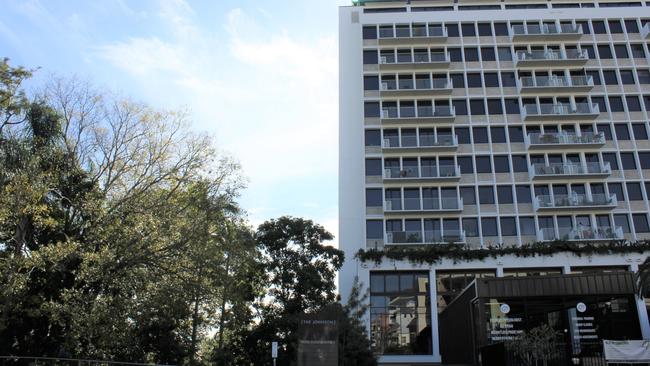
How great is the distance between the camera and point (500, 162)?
4500 cm

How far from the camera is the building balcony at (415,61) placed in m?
47.4

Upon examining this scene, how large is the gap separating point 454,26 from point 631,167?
19.3 meters

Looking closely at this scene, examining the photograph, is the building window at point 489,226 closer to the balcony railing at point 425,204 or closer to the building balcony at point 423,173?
the balcony railing at point 425,204

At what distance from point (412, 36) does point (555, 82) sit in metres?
12.8

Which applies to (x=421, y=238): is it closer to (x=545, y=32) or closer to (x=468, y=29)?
(x=468, y=29)

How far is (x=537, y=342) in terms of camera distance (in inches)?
768

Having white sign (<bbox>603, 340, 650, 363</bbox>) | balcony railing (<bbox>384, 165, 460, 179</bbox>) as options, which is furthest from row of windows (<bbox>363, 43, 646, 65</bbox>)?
white sign (<bbox>603, 340, 650, 363</bbox>)

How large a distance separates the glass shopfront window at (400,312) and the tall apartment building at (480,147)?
0.28 feet

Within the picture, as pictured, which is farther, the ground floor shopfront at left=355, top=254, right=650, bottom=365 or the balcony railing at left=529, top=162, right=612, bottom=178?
the balcony railing at left=529, top=162, right=612, bottom=178

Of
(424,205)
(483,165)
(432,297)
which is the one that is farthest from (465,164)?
(432,297)

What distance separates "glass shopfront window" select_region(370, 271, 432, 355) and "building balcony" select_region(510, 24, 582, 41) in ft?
78.2

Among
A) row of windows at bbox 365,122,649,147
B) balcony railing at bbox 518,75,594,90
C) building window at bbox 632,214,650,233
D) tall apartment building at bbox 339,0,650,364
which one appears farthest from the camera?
balcony railing at bbox 518,75,594,90

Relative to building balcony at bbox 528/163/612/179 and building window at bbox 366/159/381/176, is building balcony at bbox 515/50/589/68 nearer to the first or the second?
building balcony at bbox 528/163/612/179

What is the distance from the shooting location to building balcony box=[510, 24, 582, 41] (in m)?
47.8
